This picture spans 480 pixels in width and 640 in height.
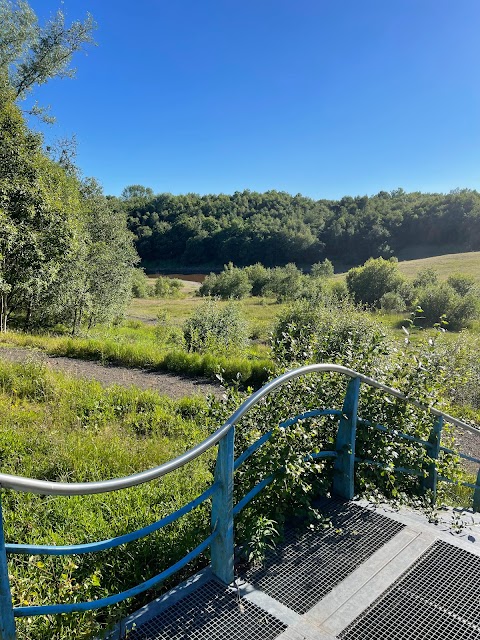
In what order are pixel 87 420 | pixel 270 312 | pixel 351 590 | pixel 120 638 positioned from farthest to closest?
pixel 270 312 → pixel 87 420 → pixel 351 590 → pixel 120 638

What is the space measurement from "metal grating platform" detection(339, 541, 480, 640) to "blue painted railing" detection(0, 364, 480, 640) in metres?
0.64

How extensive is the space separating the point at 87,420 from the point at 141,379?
3.55m

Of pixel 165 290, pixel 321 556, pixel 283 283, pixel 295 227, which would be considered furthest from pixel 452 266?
pixel 321 556

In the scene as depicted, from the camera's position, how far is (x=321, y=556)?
2.59 metres

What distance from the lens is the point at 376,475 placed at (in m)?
3.31

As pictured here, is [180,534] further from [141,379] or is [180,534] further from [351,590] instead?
[141,379]

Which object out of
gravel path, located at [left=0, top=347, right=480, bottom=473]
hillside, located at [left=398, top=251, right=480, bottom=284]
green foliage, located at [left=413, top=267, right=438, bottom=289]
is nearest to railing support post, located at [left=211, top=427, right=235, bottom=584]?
gravel path, located at [left=0, top=347, right=480, bottom=473]

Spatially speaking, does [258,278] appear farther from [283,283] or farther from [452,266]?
[452,266]

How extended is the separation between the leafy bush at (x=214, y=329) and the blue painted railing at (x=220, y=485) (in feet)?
35.9

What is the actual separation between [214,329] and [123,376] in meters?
7.12

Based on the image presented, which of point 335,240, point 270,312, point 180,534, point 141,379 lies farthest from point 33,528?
point 335,240

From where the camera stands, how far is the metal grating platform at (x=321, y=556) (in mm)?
2327

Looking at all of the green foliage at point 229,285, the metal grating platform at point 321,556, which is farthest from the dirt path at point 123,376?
the green foliage at point 229,285

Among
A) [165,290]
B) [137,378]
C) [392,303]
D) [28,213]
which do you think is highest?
[28,213]
